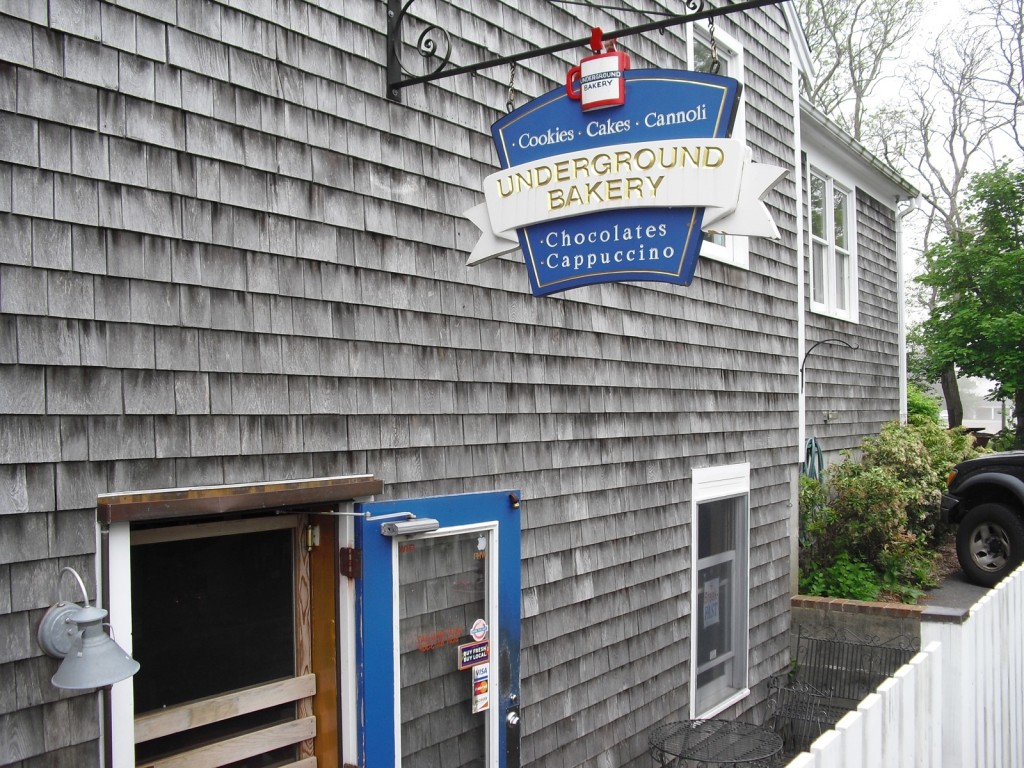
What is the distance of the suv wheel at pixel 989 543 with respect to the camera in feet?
29.9

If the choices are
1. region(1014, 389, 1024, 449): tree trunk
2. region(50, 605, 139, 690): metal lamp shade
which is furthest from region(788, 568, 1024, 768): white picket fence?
region(1014, 389, 1024, 449): tree trunk

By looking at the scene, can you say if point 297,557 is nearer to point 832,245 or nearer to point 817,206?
point 832,245

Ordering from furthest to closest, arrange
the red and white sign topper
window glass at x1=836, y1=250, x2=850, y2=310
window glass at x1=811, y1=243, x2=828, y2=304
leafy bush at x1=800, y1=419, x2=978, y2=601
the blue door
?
window glass at x1=836, y1=250, x2=850, y2=310, window glass at x1=811, y1=243, x2=828, y2=304, leafy bush at x1=800, y1=419, x2=978, y2=601, the blue door, the red and white sign topper

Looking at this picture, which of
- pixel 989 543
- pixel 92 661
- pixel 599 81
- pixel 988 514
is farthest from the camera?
pixel 989 543

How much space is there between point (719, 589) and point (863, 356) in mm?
5421

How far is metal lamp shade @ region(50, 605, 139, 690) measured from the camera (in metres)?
2.67

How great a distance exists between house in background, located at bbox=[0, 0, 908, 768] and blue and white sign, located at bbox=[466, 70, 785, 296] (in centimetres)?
72

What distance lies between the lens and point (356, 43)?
4.19 m

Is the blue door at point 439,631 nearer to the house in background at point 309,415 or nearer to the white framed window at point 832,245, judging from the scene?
the house in background at point 309,415

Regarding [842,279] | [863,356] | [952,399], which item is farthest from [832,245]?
[952,399]

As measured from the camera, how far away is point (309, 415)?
3861 mm

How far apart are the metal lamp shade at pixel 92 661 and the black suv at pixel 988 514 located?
8.79 metres

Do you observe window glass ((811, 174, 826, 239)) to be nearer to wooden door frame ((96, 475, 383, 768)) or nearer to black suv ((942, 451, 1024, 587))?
black suv ((942, 451, 1024, 587))

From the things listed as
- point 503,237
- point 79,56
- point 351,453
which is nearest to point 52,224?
point 79,56
